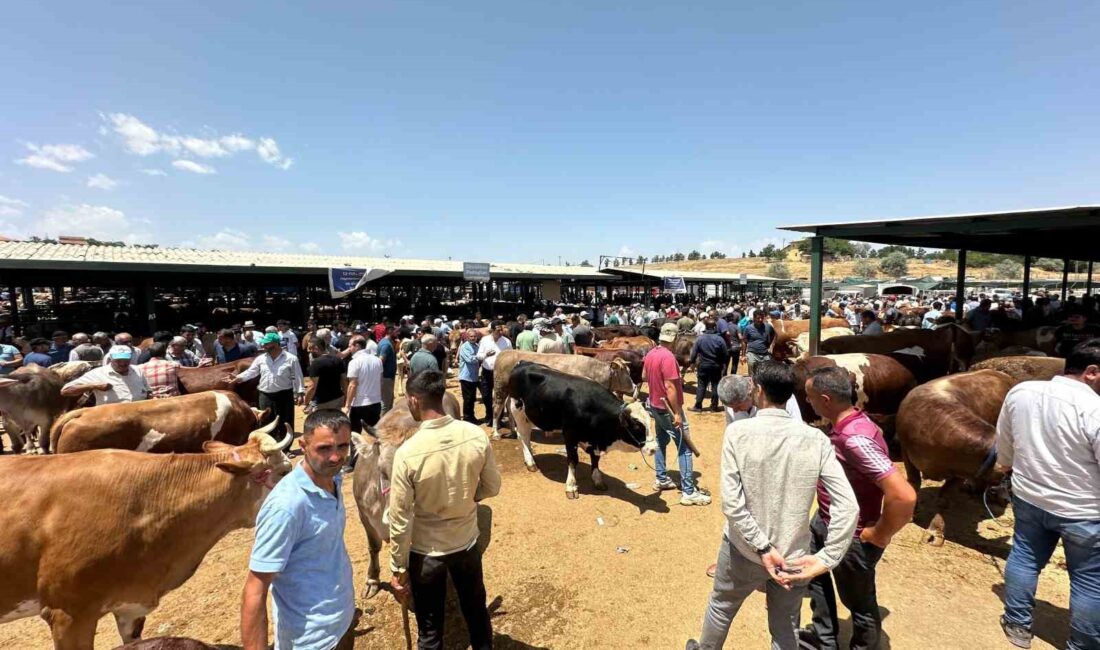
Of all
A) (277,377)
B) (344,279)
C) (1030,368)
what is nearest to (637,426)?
(277,377)

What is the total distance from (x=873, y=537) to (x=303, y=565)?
3135 millimetres

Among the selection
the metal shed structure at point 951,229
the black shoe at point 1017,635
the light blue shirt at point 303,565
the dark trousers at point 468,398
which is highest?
the metal shed structure at point 951,229

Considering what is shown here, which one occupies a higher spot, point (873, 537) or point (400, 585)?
point (873, 537)

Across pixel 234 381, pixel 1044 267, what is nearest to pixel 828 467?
pixel 234 381

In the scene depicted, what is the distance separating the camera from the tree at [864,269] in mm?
86637

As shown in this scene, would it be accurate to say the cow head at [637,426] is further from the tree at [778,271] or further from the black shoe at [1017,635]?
the tree at [778,271]

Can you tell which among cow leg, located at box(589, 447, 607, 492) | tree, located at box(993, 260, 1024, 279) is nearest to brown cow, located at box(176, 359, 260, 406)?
cow leg, located at box(589, 447, 607, 492)

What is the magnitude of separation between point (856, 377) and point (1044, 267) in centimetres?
10149

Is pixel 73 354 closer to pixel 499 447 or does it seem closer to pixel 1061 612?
pixel 499 447

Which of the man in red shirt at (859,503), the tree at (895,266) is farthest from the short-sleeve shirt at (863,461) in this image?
the tree at (895,266)

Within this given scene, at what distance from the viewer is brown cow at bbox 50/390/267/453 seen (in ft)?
16.4

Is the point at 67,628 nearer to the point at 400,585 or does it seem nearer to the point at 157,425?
the point at 400,585

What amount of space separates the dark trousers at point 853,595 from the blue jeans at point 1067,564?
1.28m

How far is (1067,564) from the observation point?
3094 mm
